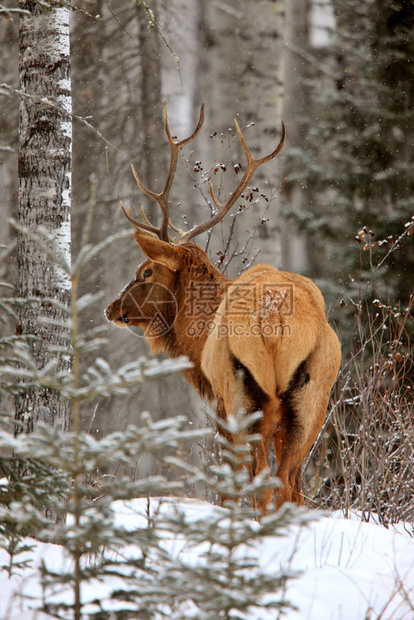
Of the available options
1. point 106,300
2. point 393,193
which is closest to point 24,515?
Result: point 393,193

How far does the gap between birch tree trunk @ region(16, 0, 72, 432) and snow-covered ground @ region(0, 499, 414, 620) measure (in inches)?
49.1

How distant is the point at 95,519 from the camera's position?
205 cm

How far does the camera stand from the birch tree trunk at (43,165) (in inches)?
151

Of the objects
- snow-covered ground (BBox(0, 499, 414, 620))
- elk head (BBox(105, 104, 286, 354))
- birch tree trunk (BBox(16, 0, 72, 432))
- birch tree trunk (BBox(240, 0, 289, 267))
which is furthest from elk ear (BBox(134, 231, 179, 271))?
birch tree trunk (BBox(240, 0, 289, 267))

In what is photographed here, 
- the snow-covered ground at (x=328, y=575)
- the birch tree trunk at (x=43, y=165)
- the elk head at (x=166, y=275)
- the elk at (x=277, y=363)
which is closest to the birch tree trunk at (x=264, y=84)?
the elk head at (x=166, y=275)

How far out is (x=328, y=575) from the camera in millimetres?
3113

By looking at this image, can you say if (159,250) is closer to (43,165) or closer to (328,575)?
(43,165)

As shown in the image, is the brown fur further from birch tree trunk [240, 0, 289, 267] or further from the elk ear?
birch tree trunk [240, 0, 289, 267]

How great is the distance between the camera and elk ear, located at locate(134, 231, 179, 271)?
5.26 metres

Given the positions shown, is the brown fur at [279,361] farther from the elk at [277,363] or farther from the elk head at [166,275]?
the elk head at [166,275]

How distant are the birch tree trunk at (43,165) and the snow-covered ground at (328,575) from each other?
1246 millimetres

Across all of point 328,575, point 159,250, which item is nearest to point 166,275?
point 159,250

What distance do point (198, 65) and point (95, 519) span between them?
43.7 ft

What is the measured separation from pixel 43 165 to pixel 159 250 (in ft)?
5.29
